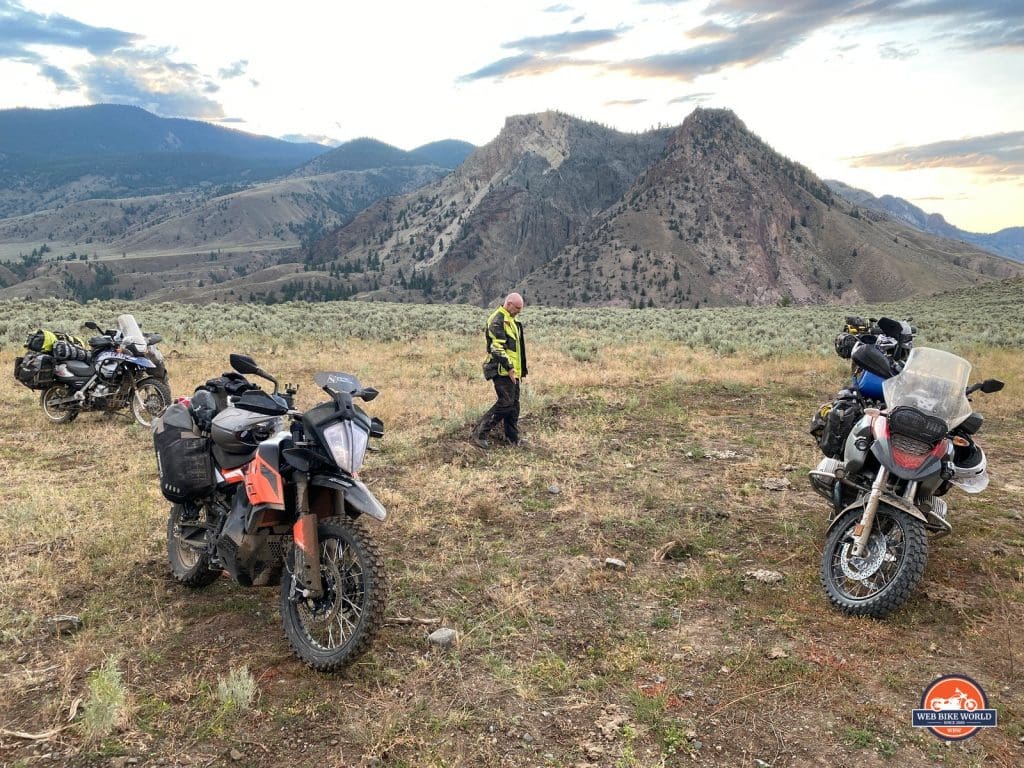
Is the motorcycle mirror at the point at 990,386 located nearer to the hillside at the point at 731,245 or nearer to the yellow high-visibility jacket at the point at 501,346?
the yellow high-visibility jacket at the point at 501,346

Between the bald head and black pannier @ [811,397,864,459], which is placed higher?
the bald head

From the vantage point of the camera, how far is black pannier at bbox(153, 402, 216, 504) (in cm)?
470

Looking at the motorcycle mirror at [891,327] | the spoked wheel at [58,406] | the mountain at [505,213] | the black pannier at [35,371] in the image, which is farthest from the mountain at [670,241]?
the motorcycle mirror at [891,327]

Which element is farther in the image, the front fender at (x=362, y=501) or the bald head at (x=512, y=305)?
the bald head at (x=512, y=305)

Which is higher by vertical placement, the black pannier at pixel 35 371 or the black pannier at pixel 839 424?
the black pannier at pixel 839 424

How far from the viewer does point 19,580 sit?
5.12 m

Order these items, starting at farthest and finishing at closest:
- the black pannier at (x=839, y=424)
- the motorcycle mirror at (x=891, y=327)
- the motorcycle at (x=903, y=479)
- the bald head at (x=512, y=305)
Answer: the bald head at (x=512, y=305)
the motorcycle mirror at (x=891, y=327)
the black pannier at (x=839, y=424)
the motorcycle at (x=903, y=479)

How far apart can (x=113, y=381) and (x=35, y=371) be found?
1.16m

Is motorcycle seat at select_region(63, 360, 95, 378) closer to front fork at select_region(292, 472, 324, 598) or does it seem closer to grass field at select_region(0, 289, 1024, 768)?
grass field at select_region(0, 289, 1024, 768)

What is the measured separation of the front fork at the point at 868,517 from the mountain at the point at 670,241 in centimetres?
10116

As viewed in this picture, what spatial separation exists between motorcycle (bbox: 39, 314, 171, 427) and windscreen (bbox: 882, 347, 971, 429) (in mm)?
10392

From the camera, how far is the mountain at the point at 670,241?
11144cm

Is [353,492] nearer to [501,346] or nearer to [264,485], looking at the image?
[264,485]

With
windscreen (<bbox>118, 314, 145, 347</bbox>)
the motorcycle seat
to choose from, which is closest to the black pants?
windscreen (<bbox>118, 314, 145, 347</bbox>)
